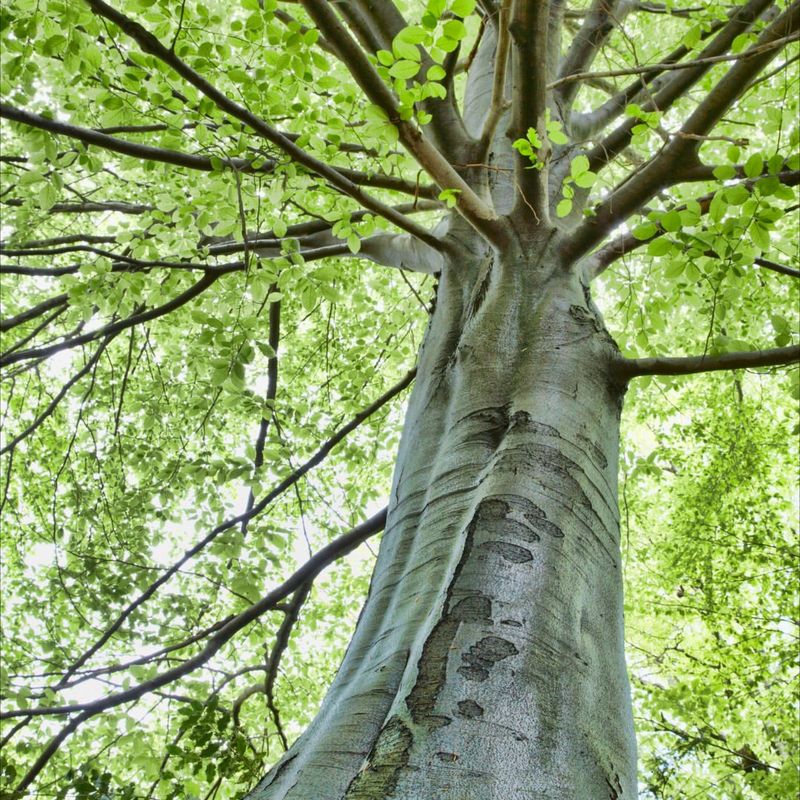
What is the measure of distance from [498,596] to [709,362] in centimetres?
122

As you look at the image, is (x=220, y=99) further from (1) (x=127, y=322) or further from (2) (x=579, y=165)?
(1) (x=127, y=322)

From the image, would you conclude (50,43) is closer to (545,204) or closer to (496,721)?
(545,204)

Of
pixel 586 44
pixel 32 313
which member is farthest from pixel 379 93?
pixel 32 313

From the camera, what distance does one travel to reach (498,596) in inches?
55.0

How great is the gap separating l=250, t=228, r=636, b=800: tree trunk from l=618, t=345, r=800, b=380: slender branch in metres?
0.10

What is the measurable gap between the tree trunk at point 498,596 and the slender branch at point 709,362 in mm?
98

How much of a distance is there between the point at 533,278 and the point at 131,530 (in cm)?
377

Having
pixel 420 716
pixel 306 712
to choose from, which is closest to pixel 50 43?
pixel 420 716

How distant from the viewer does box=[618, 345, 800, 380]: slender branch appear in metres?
2.14

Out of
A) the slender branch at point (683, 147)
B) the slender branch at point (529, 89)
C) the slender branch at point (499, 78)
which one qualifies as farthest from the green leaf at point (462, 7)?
the slender branch at point (683, 147)

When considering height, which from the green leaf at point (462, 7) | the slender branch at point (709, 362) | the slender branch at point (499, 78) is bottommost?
the slender branch at point (709, 362)

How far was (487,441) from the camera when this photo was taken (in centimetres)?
195

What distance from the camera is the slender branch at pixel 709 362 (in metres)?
2.14

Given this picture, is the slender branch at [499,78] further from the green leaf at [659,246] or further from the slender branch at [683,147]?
the green leaf at [659,246]
